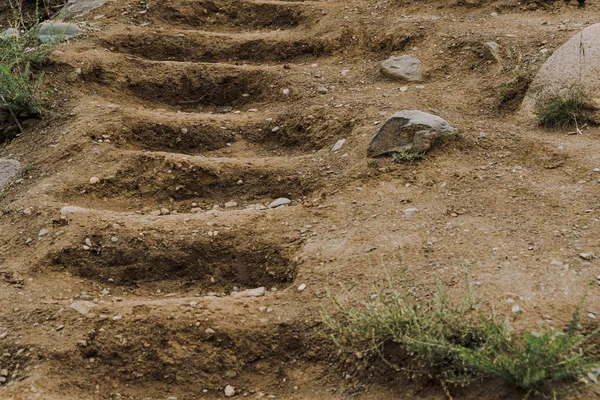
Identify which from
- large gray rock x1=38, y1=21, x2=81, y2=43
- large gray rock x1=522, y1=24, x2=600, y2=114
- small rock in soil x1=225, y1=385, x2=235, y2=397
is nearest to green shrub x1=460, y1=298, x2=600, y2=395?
small rock in soil x1=225, y1=385, x2=235, y2=397

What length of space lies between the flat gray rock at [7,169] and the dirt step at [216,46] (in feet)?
4.82

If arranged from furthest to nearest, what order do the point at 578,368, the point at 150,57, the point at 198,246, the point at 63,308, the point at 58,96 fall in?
the point at 150,57 < the point at 58,96 < the point at 198,246 < the point at 63,308 < the point at 578,368

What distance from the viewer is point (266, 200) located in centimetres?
417

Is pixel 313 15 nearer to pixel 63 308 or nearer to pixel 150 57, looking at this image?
pixel 150 57

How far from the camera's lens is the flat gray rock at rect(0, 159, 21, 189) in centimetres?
452

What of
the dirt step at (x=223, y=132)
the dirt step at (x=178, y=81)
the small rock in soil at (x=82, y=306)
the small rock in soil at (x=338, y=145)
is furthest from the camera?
the dirt step at (x=178, y=81)

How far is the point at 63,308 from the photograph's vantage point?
3.28m

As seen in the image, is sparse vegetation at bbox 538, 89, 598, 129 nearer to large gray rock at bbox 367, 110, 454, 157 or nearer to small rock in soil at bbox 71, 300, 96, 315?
large gray rock at bbox 367, 110, 454, 157

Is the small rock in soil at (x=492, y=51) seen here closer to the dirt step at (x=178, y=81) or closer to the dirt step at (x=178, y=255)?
the dirt step at (x=178, y=81)

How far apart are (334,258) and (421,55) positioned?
236 centimetres

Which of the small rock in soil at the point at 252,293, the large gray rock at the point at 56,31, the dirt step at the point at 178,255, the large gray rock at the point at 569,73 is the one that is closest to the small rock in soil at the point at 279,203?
the dirt step at the point at 178,255

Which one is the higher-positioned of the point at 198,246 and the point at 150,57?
the point at 150,57

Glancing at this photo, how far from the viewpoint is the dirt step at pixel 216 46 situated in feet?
18.5

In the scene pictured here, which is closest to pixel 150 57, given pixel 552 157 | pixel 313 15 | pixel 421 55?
pixel 313 15
